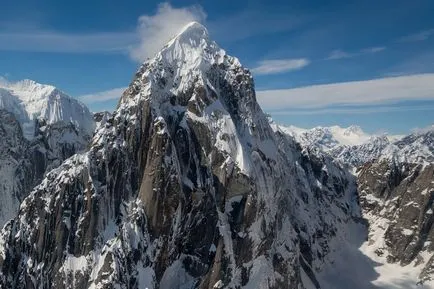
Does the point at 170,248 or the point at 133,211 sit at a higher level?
the point at 133,211

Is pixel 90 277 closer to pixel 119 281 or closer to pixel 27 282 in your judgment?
pixel 119 281

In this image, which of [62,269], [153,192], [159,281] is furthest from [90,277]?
[153,192]

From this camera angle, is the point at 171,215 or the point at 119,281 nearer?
the point at 119,281

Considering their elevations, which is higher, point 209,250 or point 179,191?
point 179,191

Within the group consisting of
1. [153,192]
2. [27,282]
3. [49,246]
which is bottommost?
[27,282]

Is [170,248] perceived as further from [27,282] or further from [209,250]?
[27,282]

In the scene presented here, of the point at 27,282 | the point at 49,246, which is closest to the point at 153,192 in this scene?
the point at 49,246

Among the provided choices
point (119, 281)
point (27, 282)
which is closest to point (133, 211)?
point (119, 281)

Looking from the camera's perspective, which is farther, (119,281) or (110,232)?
(110,232)

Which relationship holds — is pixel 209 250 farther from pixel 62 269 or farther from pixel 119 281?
pixel 62 269
